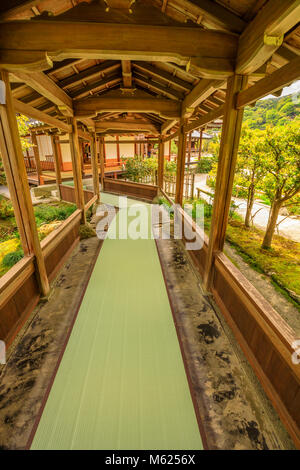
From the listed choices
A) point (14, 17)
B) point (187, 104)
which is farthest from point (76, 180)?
point (14, 17)

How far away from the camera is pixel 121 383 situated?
2.43 m

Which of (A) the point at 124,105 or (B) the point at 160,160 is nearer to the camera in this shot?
(A) the point at 124,105

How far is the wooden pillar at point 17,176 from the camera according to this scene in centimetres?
275

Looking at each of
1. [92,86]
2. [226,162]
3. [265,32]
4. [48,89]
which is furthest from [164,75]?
[265,32]

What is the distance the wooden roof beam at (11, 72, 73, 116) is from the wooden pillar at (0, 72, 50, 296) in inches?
20.0

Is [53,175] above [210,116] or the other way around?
the other way around

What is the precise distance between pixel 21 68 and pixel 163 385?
13.7 ft

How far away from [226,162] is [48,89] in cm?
349

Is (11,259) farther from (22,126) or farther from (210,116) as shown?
(22,126)

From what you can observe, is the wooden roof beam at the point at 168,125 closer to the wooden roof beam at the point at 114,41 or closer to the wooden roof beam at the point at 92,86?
the wooden roof beam at the point at 92,86

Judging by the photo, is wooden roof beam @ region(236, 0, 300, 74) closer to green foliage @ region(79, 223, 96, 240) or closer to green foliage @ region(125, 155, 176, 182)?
green foliage @ region(79, 223, 96, 240)

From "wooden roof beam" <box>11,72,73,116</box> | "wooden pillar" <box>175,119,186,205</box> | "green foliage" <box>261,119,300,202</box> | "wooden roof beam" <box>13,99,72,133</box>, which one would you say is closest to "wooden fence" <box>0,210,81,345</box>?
"wooden roof beam" <box>13,99,72,133</box>

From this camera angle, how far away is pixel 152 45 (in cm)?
270

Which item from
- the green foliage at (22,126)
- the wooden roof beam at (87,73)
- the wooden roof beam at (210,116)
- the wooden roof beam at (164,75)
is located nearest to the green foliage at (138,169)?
the green foliage at (22,126)
